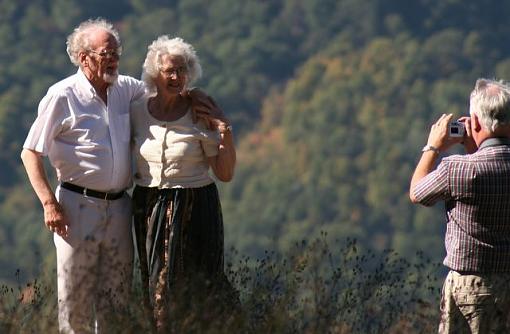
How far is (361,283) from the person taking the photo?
18.7 ft

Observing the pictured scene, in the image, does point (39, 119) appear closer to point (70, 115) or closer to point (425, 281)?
point (70, 115)

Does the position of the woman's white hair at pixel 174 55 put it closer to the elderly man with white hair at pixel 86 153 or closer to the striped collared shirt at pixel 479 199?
the elderly man with white hair at pixel 86 153

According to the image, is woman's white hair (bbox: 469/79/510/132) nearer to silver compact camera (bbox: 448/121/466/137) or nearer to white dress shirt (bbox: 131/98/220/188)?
silver compact camera (bbox: 448/121/466/137)

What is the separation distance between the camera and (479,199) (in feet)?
18.9

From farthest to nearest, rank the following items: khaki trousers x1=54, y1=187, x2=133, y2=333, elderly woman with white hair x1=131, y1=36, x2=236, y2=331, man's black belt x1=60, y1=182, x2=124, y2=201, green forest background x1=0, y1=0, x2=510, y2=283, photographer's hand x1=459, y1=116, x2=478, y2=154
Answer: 1. green forest background x1=0, y1=0, x2=510, y2=283
2. man's black belt x1=60, y1=182, x2=124, y2=201
3. elderly woman with white hair x1=131, y1=36, x2=236, y2=331
4. khaki trousers x1=54, y1=187, x2=133, y2=333
5. photographer's hand x1=459, y1=116, x2=478, y2=154

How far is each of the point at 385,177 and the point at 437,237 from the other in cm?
1291

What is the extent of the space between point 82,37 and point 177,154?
601 millimetres

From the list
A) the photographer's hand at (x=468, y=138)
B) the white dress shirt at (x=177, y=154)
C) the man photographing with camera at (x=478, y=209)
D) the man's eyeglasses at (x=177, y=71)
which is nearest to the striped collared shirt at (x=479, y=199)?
the man photographing with camera at (x=478, y=209)

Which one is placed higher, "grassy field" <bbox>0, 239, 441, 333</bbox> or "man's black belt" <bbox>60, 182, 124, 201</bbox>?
"man's black belt" <bbox>60, 182, 124, 201</bbox>

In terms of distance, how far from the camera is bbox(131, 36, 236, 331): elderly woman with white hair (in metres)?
6.47

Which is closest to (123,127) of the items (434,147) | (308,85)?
(434,147)

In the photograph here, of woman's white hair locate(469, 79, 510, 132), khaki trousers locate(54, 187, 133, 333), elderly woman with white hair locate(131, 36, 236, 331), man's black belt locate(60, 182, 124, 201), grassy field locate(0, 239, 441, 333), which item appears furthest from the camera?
man's black belt locate(60, 182, 124, 201)

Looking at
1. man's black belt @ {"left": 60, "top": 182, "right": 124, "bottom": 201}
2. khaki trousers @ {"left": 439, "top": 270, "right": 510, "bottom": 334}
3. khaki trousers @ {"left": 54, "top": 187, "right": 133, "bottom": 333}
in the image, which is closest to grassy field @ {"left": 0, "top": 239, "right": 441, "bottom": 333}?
khaki trousers @ {"left": 439, "top": 270, "right": 510, "bottom": 334}

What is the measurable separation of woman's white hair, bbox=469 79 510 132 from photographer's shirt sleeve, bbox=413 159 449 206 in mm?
202
